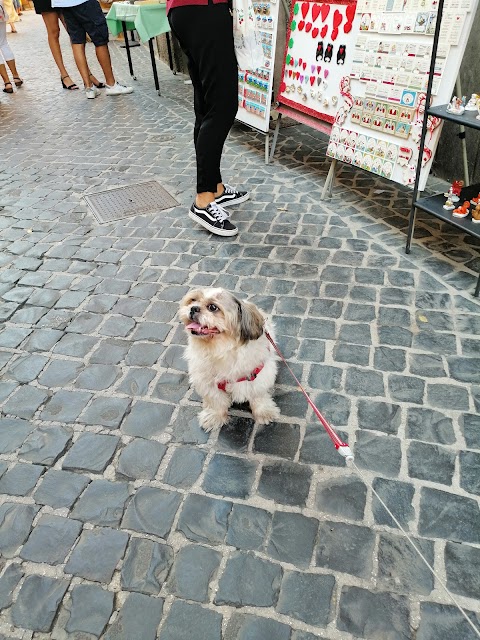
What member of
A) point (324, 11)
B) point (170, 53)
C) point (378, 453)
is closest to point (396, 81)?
point (324, 11)

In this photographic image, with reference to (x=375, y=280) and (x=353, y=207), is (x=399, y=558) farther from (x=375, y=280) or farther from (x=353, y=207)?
(x=353, y=207)

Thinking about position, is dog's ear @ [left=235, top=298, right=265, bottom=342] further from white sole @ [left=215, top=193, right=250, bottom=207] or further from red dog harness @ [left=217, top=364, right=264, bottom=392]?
white sole @ [left=215, top=193, right=250, bottom=207]

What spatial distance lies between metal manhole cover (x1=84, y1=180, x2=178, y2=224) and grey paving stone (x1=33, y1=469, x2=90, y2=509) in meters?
2.90

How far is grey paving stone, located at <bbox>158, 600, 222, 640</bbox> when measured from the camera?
1.73 metres

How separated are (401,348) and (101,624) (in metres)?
2.15

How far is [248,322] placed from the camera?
6.92ft

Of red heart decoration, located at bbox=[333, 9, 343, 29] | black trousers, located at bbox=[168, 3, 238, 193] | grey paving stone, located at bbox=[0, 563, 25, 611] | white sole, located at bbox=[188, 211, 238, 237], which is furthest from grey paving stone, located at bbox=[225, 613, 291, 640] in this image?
red heart decoration, located at bbox=[333, 9, 343, 29]

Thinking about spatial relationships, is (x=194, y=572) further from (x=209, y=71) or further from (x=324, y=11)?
(x=324, y=11)

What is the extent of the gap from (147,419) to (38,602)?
98cm

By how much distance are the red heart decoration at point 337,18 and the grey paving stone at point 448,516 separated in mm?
3825

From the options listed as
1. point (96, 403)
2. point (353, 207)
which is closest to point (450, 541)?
point (96, 403)

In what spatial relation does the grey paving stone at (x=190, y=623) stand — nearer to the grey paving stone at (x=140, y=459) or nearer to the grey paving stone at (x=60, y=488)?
the grey paving stone at (x=140, y=459)

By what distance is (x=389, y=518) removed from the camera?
2.03 meters

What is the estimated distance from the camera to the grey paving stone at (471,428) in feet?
7.58
